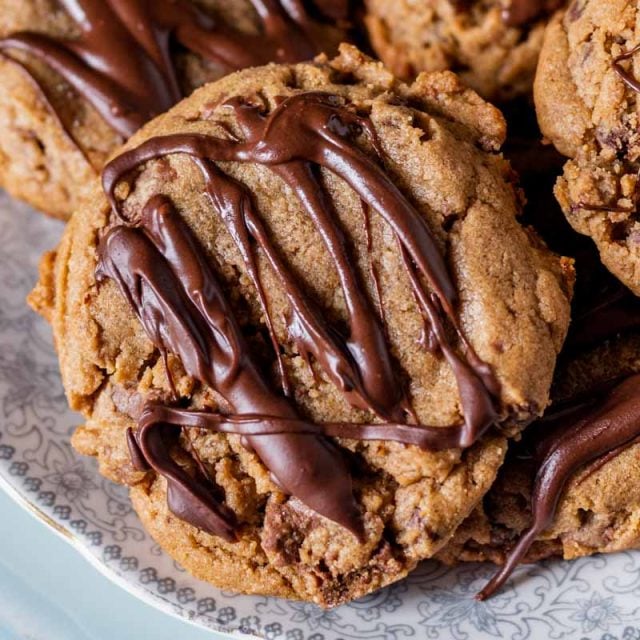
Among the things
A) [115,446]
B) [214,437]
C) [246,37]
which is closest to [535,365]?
[214,437]

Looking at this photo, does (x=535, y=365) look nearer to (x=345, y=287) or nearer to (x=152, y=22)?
(x=345, y=287)

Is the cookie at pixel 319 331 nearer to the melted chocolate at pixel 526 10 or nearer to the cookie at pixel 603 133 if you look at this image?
the cookie at pixel 603 133

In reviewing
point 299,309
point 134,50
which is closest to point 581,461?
point 299,309

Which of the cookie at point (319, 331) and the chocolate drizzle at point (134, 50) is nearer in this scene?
the cookie at point (319, 331)

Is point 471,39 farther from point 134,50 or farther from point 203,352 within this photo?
point 203,352

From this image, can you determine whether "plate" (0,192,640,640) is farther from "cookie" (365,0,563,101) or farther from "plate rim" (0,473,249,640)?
"cookie" (365,0,563,101)

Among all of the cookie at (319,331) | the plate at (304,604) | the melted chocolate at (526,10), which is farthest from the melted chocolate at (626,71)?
the plate at (304,604)
